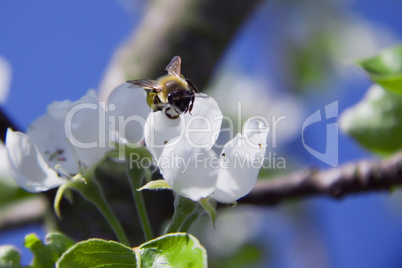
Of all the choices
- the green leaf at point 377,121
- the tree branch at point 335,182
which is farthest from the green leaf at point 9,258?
the green leaf at point 377,121

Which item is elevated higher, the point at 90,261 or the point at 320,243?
the point at 90,261

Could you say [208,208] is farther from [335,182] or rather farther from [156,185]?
[335,182]

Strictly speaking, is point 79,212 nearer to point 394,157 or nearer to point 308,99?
point 394,157

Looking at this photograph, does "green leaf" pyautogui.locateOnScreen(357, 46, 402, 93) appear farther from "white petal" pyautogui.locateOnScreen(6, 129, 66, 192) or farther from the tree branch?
"white petal" pyautogui.locateOnScreen(6, 129, 66, 192)

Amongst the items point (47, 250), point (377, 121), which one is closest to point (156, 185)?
point (47, 250)

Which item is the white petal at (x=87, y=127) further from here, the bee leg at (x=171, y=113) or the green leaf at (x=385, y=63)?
the green leaf at (x=385, y=63)

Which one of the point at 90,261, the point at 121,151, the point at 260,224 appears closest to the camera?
the point at 90,261

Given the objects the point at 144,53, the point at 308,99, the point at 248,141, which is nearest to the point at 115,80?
the point at 144,53

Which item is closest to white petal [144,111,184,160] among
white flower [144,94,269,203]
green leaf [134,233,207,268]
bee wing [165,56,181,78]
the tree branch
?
white flower [144,94,269,203]
